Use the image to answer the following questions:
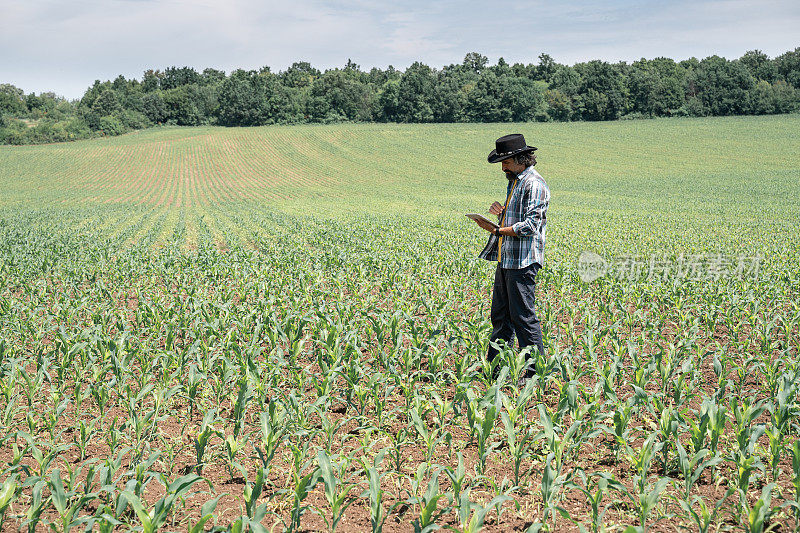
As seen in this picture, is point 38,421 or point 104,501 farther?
point 38,421

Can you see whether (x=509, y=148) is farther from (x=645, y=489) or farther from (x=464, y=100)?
(x=464, y=100)

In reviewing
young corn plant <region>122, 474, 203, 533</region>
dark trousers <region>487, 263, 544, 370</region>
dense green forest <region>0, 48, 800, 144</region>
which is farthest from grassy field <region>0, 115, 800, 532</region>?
dense green forest <region>0, 48, 800, 144</region>

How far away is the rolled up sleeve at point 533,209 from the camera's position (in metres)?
4.91

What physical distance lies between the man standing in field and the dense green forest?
81.3 m

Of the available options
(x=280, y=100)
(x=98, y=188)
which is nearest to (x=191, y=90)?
(x=280, y=100)

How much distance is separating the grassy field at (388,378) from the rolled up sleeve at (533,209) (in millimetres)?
1140

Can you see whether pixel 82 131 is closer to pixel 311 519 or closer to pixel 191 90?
pixel 191 90

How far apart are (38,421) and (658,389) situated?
5508 millimetres

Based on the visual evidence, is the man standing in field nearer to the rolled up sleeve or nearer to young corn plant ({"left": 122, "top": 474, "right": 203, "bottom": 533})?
the rolled up sleeve

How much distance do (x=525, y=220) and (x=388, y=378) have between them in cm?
186

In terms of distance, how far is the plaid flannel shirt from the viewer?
16.2 ft

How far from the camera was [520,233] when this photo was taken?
4.93 meters

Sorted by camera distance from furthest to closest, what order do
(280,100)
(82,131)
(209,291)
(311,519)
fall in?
(280,100)
(82,131)
(209,291)
(311,519)

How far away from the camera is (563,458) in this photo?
3.77m
